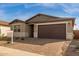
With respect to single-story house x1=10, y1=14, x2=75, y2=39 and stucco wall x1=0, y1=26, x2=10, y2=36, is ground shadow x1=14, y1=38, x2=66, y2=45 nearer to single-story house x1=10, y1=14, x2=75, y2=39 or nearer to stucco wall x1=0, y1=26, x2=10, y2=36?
single-story house x1=10, y1=14, x2=75, y2=39

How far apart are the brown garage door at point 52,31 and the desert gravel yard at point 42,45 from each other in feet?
0.91

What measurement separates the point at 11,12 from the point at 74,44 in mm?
3294

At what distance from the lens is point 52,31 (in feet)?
34.8

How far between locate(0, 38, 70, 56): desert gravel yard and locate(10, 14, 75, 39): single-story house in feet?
0.91

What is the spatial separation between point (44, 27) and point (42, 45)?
97cm

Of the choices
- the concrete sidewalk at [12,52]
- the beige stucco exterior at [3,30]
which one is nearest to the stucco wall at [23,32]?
the beige stucco exterior at [3,30]

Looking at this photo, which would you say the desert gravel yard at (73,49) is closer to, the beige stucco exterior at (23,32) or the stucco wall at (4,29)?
the beige stucco exterior at (23,32)

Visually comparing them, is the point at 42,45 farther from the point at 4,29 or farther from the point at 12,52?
the point at 4,29

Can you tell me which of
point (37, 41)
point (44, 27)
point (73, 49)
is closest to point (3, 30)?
point (37, 41)

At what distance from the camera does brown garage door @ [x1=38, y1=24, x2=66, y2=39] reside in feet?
34.0

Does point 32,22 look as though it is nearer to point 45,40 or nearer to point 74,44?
point 45,40

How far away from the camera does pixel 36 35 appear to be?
1078 centimetres

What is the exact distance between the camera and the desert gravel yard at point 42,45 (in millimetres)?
9992

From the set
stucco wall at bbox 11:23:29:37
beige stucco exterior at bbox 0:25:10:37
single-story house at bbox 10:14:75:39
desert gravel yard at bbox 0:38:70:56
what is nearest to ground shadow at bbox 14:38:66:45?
desert gravel yard at bbox 0:38:70:56
